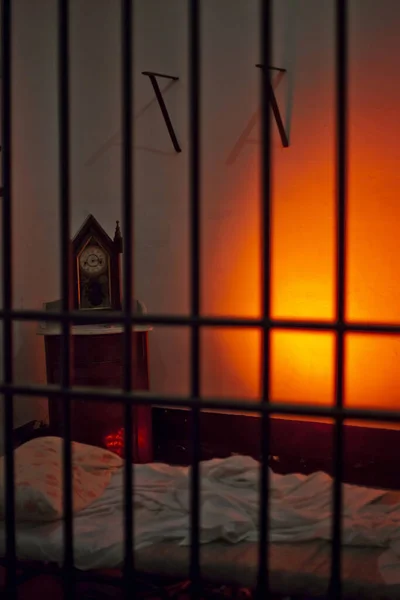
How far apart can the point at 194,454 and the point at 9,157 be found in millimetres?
534

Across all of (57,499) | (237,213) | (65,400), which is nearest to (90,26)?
(237,213)

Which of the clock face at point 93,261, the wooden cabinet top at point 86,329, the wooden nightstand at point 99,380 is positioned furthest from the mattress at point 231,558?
the clock face at point 93,261

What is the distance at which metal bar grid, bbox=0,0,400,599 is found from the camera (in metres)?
0.94

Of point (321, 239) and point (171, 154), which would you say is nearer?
point (321, 239)

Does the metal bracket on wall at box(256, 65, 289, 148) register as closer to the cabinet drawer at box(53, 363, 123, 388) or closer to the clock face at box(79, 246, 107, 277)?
the clock face at box(79, 246, 107, 277)

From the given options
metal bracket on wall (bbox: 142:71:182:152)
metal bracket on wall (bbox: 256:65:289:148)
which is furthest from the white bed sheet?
metal bracket on wall (bbox: 142:71:182:152)

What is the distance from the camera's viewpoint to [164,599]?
6.89ft

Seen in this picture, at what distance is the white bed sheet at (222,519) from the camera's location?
2043 mm

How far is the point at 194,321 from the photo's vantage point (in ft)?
3.25

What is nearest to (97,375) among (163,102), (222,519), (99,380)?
(99,380)

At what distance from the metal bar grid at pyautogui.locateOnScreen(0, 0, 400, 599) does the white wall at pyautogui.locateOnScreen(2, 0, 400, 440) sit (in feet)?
9.00

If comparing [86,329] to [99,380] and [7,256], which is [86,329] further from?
[7,256]

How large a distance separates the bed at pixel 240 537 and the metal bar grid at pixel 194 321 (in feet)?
2.92

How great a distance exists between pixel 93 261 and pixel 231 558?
2.17 metres
